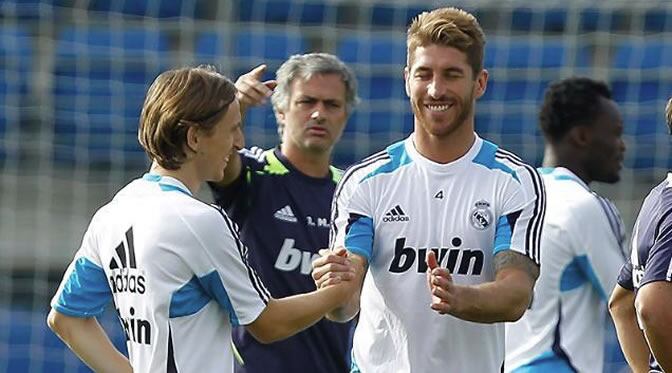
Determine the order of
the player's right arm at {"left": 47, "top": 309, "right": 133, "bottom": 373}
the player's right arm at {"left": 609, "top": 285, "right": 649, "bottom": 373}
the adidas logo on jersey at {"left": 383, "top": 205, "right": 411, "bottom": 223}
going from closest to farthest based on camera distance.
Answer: the player's right arm at {"left": 47, "top": 309, "right": 133, "bottom": 373}
the adidas logo on jersey at {"left": 383, "top": 205, "right": 411, "bottom": 223}
the player's right arm at {"left": 609, "top": 285, "right": 649, "bottom": 373}

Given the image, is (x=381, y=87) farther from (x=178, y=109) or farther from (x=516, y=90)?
(x=178, y=109)

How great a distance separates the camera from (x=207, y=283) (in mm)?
4383

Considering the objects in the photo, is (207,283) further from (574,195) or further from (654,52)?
(654,52)

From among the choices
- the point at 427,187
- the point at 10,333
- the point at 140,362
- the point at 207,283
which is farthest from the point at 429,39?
the point at 10,333

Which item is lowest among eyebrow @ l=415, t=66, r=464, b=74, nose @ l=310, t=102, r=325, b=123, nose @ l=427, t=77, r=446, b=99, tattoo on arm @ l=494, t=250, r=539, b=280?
tattoo on arm @ l=494, t=250, r=539, b=280

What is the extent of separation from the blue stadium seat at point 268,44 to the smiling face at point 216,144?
7.10 m

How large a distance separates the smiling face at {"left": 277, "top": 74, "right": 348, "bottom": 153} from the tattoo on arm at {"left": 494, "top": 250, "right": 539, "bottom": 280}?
1.74 meters

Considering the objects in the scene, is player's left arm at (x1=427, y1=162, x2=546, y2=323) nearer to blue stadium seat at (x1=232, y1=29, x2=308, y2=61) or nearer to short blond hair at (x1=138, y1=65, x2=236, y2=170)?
short blond hair at (x1=138, y1=65, x2=236, y2=170)

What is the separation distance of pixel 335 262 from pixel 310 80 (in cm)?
200

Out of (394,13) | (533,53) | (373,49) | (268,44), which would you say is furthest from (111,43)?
(533,53)

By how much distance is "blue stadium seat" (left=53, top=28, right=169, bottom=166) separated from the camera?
11.7m

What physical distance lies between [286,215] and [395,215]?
145 centimetres

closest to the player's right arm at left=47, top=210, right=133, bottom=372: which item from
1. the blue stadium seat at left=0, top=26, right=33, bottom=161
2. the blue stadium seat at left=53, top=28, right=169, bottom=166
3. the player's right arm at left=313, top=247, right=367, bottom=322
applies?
the player's right arm at left=313, top=247, right=367, bottom=322

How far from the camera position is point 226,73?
11.4 m
